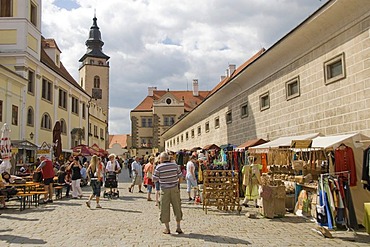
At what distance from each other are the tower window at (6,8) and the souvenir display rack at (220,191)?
72.5ft

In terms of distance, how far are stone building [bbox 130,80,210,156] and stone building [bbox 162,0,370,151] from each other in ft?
158

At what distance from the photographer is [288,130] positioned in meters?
14.2

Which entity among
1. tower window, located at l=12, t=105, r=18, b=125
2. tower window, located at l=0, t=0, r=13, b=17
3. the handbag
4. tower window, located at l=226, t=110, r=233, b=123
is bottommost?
the handbag

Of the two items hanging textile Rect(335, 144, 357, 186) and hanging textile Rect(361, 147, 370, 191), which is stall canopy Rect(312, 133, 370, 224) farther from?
hanging textile Rect(361, 147, 370, 191)

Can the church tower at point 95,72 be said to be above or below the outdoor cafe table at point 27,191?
above

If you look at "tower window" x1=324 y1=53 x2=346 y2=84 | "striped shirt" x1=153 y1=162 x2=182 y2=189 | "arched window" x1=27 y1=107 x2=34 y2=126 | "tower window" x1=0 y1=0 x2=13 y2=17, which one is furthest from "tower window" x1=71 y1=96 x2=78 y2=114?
"striped shirt" x1=153 y1=162 x2=182 y2=189

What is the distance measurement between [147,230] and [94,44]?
72442 mm

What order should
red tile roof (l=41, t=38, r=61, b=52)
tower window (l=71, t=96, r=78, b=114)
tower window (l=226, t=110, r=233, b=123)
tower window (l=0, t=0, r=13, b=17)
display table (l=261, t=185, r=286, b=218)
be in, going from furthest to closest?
tower window (l=71, t=96, r=78, b=114)
red tile roof (l=41, t=38, r=61, b=52)
tower window (l=0, t=0, r=13, b=17)
tower window (l=226, t=110, r=233, b=123)
display table (l=261, t=185, r=286, b=218)

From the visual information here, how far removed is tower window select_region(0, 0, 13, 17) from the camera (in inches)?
1058

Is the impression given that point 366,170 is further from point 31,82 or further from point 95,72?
point 95,72

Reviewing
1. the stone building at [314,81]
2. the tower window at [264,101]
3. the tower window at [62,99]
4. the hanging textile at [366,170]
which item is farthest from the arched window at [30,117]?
the hanging textile at [366,170]

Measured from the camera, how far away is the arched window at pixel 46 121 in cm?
3017

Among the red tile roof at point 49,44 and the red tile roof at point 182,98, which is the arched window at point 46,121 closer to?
the red tile roof at point 49,44

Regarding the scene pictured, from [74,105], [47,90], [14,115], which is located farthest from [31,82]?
[74,105]
